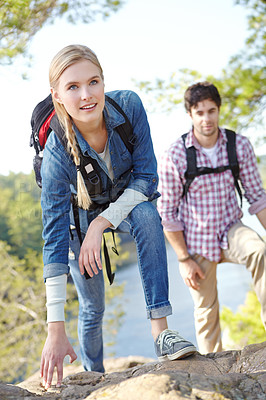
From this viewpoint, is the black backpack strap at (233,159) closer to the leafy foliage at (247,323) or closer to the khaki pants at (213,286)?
the khaki pants at (213,286)

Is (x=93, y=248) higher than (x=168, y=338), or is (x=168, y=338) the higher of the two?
(x=93, y=248)

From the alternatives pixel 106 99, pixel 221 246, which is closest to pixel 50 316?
pixel 106 99

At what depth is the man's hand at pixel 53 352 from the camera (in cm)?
205

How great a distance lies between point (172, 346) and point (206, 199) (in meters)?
1.62

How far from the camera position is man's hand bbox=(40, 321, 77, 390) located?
6.72 feet

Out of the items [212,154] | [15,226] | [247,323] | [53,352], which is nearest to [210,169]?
[212,154]

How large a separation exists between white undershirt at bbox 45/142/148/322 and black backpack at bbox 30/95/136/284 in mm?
100

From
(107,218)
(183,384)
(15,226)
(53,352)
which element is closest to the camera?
(183,384)

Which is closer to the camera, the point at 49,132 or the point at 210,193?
the point at 49,132

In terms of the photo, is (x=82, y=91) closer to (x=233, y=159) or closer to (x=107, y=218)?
(x=107, y=218)

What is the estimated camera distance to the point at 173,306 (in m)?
25.4

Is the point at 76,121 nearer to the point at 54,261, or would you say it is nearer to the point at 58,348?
the point at 54,261

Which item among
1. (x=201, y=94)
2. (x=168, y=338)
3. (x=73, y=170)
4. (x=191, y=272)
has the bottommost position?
(x=168, y=338)

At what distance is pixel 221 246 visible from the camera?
139 inches
